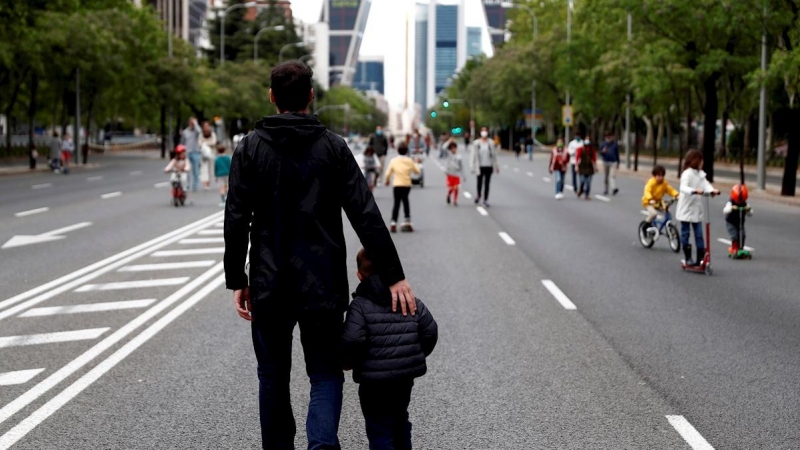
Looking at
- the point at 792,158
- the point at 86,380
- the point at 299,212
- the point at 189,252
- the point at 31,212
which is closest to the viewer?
the point at 299,212

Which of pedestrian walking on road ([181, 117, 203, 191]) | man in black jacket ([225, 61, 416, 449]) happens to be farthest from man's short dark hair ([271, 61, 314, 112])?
pedestrian walking on road ([181, 117, 203, 191])

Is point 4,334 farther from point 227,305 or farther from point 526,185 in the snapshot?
point 526,185

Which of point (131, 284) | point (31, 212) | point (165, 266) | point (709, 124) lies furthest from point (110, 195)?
point (709, 124)

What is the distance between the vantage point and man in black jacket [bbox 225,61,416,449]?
452 cm

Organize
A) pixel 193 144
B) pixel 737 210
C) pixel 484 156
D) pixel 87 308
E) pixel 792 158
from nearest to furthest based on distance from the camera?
pixel 87 308
pixel 737 210
pixel 484 156
pixel 792 158
pixel 193 144

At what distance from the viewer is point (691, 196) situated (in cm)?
1370

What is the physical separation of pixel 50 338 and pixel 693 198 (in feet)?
25.9

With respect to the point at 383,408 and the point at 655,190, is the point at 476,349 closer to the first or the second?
the point at 383,408

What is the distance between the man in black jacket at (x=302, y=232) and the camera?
4516 millimetres

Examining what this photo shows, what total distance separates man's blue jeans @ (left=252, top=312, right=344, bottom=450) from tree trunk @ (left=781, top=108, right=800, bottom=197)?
2753 cm

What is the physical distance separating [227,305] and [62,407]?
14.2ft

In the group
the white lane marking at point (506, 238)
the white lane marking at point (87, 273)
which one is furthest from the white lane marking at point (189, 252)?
the white lane marking at point (506, 238)

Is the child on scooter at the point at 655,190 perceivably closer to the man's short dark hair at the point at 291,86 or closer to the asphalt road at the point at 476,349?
the asphalt road at the point at 476,349

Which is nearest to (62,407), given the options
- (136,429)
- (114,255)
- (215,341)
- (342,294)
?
(136,429)
